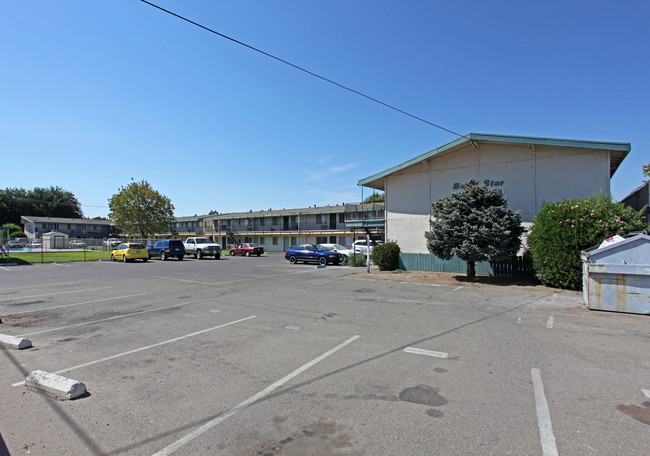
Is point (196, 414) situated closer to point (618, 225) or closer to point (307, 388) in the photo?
point (307, 388)

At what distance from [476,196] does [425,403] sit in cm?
1251

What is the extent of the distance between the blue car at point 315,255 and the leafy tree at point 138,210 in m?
30.3

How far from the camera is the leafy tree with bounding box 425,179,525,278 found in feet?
44.4

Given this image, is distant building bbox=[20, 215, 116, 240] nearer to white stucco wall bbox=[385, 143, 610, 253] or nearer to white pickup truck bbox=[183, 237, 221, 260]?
white pickup truck bbox=[183, 237, 221, 260]

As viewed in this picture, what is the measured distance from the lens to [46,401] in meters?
3.80

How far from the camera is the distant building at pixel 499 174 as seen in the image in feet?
48.9

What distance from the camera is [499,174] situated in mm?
17266

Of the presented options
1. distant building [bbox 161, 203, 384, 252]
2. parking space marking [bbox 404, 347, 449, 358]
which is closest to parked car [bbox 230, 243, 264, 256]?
distant building [bbox 161, 203, 384, 252]

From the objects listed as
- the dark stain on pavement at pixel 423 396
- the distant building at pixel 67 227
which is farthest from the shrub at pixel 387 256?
the distant building at pixel 67 227

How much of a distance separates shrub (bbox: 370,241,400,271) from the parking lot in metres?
10.1

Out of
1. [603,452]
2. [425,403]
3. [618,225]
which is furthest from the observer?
[618,225]

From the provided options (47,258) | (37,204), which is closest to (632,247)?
(47,258)

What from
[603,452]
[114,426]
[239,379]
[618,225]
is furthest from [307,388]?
[618,225]

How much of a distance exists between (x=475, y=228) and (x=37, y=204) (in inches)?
4290
